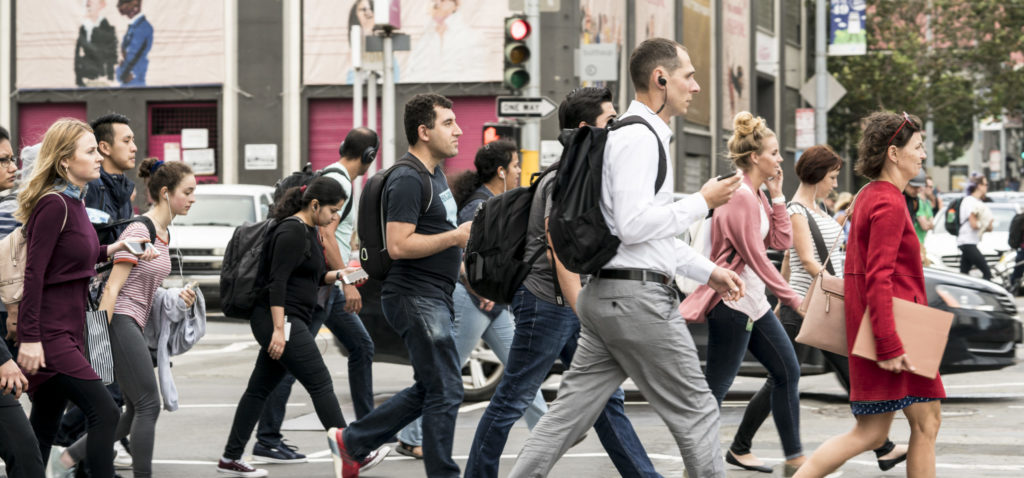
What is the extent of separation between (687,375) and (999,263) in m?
18.9

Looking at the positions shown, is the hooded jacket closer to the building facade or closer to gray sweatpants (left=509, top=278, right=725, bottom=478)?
gray sweatpants (left=509, top=278, right=725, bottom=478)

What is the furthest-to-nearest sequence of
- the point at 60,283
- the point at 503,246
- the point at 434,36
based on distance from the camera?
1. the point at 434,36
2. the point at 503,246
3. the point at 60,283

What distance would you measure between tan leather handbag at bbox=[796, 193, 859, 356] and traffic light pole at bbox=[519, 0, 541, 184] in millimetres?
9126

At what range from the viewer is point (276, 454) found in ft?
27.3

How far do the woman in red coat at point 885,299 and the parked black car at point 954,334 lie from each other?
392 centimetres

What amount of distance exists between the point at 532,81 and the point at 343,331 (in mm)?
6954

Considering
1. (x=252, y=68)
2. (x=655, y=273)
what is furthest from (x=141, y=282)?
(x=252, y=68)

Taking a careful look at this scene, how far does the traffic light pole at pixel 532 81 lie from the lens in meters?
15.0

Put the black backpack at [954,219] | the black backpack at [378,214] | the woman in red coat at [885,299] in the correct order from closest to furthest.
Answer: the woman in red coat at [885,299], the black backpack at [378,214], the black backpack at [954,219]

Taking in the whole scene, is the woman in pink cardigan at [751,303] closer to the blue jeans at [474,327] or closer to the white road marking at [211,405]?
the blue jeans at [474,327]

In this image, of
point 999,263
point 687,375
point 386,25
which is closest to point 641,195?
point 687,375

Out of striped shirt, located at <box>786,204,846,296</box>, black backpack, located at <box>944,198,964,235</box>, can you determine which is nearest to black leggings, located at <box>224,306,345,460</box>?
striped shirt, located at <box>786,204,846,296</box>

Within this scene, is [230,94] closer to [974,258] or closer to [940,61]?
[974,258]

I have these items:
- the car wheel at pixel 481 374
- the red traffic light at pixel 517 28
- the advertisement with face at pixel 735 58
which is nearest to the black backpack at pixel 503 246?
the car wheel at pixel 481 374
